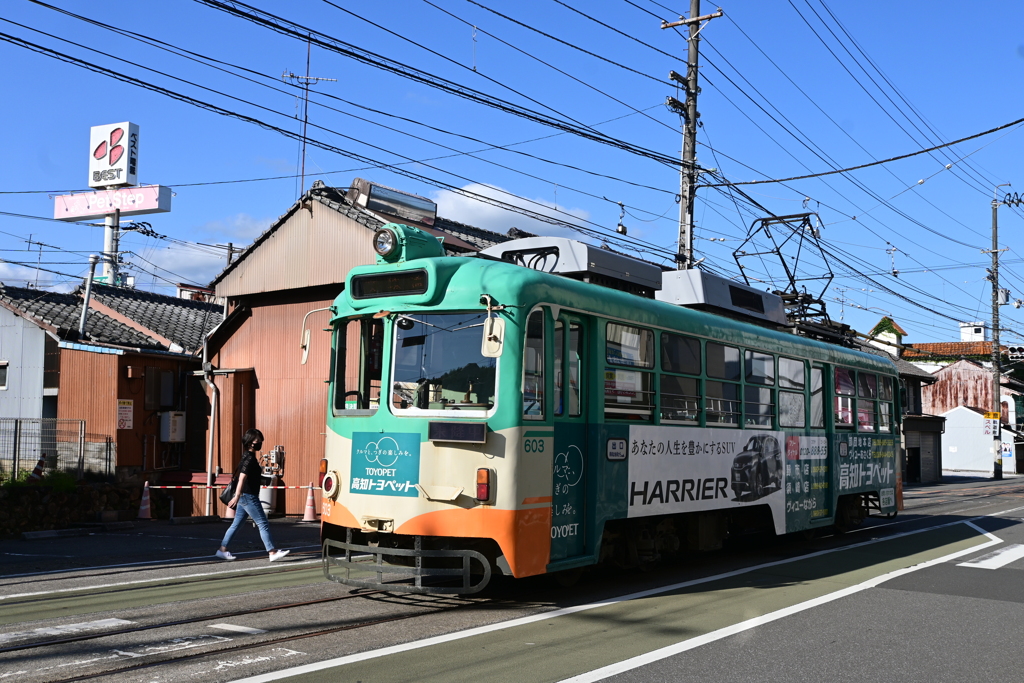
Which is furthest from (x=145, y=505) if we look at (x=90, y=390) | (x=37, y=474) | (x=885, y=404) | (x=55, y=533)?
(x=885, y=404)

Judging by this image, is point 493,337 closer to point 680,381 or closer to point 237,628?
point 237,628

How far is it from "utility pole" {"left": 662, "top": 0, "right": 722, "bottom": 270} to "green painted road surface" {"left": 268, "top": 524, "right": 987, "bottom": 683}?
9.17m

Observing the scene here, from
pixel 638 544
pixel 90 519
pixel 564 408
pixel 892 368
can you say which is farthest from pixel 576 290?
pixel 90 519

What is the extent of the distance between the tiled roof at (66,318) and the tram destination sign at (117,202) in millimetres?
31188

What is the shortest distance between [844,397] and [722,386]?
466 cm

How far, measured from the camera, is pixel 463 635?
7328 millimetres

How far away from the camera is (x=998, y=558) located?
13.3 metres

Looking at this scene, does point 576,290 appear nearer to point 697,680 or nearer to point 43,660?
point 697,680

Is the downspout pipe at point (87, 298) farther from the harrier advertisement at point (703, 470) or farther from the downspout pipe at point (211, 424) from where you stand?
the harrier advertisement at point (703, 470)

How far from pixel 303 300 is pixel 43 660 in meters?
13.4

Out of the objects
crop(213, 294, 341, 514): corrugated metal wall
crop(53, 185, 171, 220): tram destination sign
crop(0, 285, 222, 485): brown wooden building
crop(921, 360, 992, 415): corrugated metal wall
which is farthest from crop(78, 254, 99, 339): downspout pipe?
crop(921, 360, 992, 415): corrugated metal wall

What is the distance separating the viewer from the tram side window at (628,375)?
30.3 feet

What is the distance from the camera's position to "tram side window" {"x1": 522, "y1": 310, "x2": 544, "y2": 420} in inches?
324

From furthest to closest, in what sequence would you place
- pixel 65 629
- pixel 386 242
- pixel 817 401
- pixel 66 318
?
pixel 66 318
pixel 817 401
pixel 386 242
pixel 65 629
